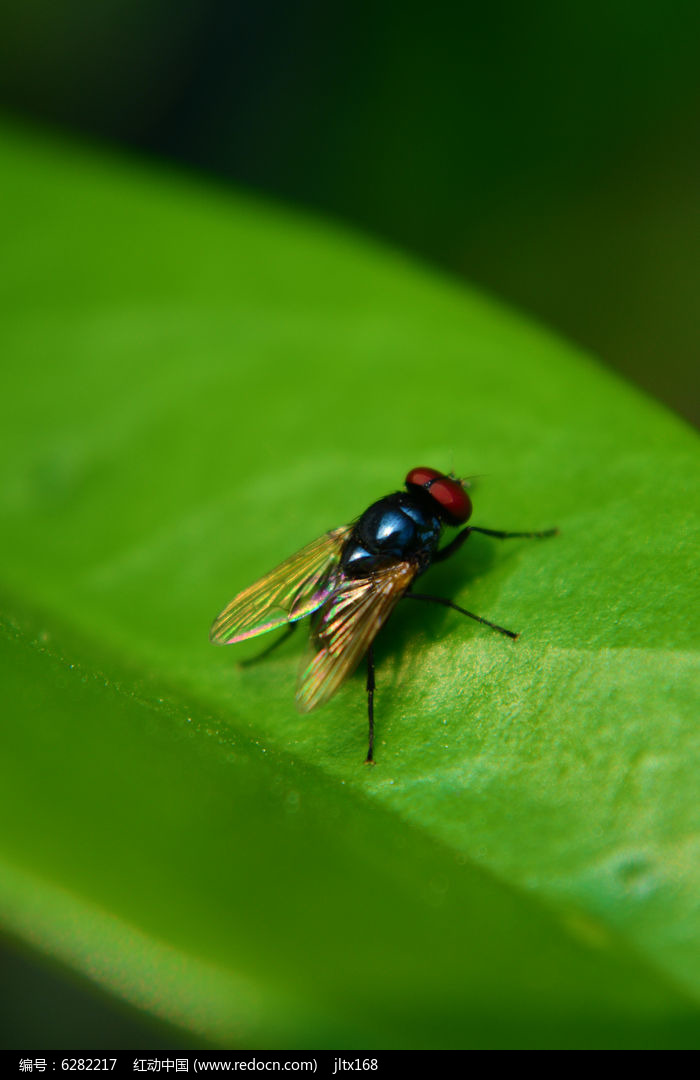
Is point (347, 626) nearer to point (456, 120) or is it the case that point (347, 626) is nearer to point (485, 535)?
point (485, 535)

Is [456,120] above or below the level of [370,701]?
above

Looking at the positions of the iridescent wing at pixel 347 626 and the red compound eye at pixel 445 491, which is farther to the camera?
the red compound eye at pixel 445 491

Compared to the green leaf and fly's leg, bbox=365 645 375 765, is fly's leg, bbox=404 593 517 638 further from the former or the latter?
fly's leg, bbox=365 645 375 765

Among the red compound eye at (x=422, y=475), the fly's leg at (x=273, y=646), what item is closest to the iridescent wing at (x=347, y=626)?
the fly's leg at (x=273, y=646)

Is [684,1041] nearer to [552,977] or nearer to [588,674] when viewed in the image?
[552,977]

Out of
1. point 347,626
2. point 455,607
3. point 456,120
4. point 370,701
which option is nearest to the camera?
point 370,701

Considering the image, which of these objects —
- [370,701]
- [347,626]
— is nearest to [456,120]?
[347,626]

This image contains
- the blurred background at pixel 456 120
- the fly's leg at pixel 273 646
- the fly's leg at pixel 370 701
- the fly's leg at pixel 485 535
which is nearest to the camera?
the fly's leg at pixel 370 701

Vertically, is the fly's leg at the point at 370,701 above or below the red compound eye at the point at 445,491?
below

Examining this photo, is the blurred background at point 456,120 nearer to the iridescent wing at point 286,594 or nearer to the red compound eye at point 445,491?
the red compound eye at point 445,491
